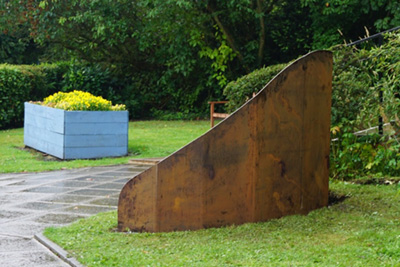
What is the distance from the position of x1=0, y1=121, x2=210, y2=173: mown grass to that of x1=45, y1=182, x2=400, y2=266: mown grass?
487 cm

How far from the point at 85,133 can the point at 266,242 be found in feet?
23.4

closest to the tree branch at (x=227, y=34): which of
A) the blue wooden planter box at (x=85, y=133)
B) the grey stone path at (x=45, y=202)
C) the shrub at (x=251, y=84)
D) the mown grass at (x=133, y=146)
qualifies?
the mown grass at (x=133, y=146)

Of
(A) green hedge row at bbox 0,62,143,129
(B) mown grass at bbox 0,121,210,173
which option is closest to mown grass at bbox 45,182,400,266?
(B) mown grass at bbox 0,121,210,173

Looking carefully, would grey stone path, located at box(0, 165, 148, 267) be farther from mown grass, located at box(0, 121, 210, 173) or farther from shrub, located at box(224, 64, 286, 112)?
shrub, located at box(224, 64, 286, 112)

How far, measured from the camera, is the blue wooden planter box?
11320mm

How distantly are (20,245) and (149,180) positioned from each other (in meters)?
1.29

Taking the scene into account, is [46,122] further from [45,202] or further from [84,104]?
[45,202]

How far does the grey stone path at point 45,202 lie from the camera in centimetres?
508

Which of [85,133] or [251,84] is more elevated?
[251,84]

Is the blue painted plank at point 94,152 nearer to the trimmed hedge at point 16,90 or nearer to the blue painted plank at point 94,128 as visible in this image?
the blue painted plank at point 94,128

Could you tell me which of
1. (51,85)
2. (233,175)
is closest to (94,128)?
(233,175)

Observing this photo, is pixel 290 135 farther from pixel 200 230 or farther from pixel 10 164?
pixel 10 164

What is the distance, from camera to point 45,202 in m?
7.36

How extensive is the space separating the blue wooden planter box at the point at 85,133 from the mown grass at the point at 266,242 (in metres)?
5.45
